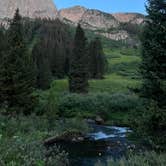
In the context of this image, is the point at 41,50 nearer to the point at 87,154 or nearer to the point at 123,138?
the point at 123,138

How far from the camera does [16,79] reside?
35.4 meters

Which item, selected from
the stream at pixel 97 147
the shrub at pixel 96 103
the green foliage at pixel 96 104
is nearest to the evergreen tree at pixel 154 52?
the stream at pixel 97 147

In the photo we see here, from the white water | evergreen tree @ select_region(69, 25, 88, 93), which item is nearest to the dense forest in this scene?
evergreen tree @ select_region(69, 25, 88, 93)

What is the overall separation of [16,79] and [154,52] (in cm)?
2200

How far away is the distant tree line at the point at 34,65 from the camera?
3538 centimetres

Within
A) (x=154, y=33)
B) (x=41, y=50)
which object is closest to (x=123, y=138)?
(x=154, y=33)

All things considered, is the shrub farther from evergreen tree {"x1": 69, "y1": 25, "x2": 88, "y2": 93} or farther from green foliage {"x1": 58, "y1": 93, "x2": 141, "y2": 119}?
evergreen tree {"x1": 69, "y1": 25, "x2": 88, "y2": 93}

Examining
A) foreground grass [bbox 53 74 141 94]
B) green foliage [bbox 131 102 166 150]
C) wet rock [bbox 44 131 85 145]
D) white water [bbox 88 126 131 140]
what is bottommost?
foreground grass [bbox 53 74 141 94]

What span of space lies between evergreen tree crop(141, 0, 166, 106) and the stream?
15.0 feet

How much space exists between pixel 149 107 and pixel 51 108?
21.0 m

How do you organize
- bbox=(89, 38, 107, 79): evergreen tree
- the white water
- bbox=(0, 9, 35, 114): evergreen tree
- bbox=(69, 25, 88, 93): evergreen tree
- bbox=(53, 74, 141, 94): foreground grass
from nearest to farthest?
the white water < bbox=(0, 9, 35, 114): evergreen tree < bbox=(69, 25, 88, 93): evergreen tree < bbox=(53, 74, 141, 94): foreground grass < bbox=(89, 38, 107, 79): evergreen tree

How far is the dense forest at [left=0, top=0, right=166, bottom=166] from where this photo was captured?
10.8 metres

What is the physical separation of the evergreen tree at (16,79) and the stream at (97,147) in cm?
777

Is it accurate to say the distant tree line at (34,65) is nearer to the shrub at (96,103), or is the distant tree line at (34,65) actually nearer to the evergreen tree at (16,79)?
the evergreen tree at (16,79)
